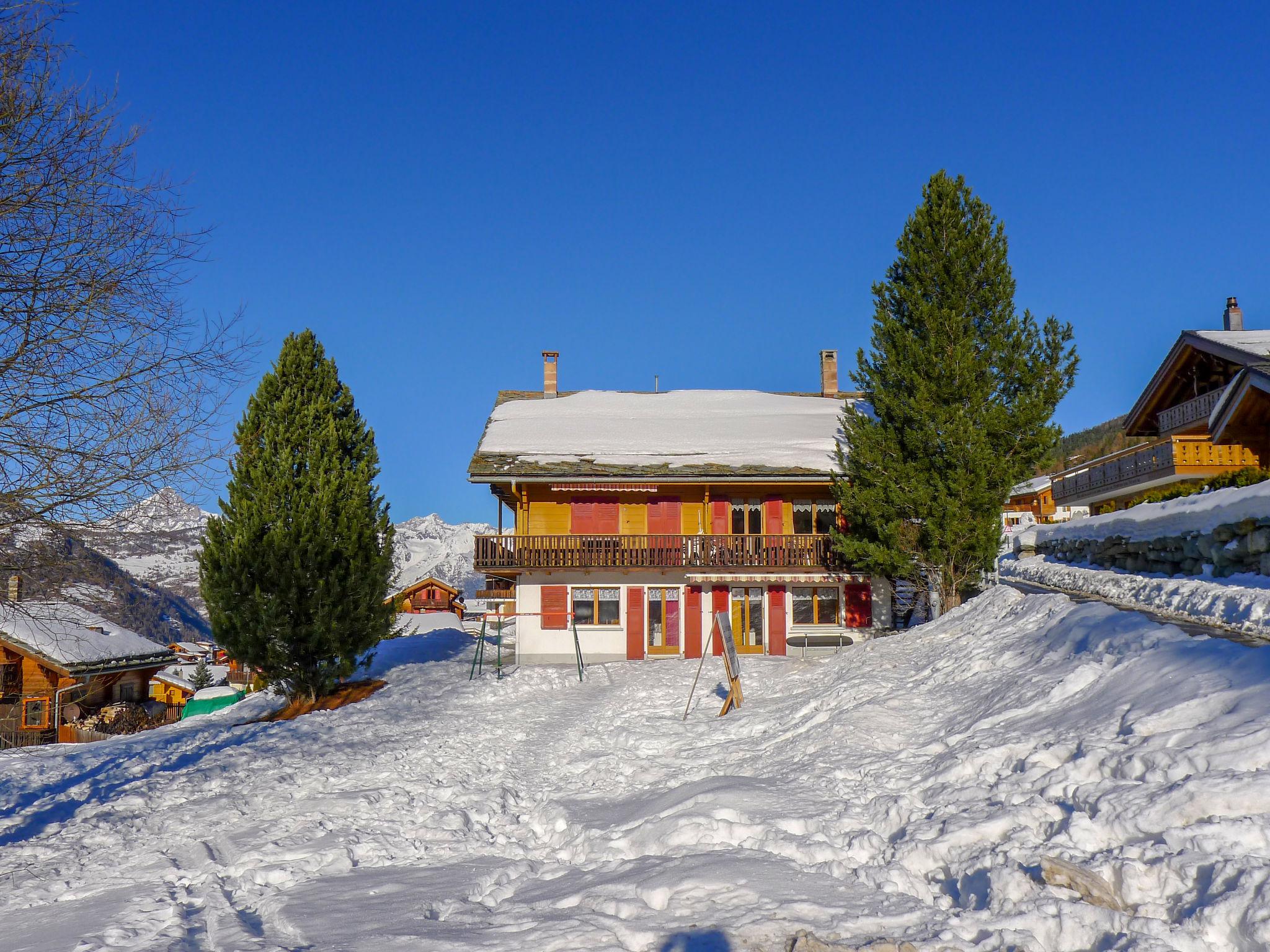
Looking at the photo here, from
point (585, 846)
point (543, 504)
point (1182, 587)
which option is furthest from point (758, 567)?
point (585, 846)

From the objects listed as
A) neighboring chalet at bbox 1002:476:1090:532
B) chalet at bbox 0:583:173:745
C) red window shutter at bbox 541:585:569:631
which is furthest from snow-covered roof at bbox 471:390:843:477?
chalet at bbox 0:583:173:745

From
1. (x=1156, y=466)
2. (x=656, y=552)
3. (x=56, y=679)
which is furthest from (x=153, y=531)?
(x=56, y=679)

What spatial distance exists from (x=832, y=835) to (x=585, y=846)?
247cm

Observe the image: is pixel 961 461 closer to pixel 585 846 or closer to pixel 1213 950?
pixel 585 846

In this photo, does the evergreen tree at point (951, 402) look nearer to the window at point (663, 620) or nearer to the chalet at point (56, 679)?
the window at point (663, 620)

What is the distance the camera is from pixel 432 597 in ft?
238

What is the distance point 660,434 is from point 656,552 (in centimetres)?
548

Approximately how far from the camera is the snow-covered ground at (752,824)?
5078 mm

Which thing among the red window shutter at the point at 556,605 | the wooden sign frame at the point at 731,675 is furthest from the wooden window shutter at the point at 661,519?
the wooden sign frame at the point at 731,675

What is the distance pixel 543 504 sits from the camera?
27062mm

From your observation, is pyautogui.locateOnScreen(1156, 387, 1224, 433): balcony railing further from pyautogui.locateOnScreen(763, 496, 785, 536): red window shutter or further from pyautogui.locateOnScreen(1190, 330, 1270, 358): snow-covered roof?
pyautogui.locateOnScreen(763, 496, 785, 536): red window shutter

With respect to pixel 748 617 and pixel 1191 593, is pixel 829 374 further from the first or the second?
pixel 1191 593

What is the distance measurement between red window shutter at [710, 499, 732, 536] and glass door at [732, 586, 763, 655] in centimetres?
214

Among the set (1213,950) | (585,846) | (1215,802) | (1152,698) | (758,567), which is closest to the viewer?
(1213,950)
